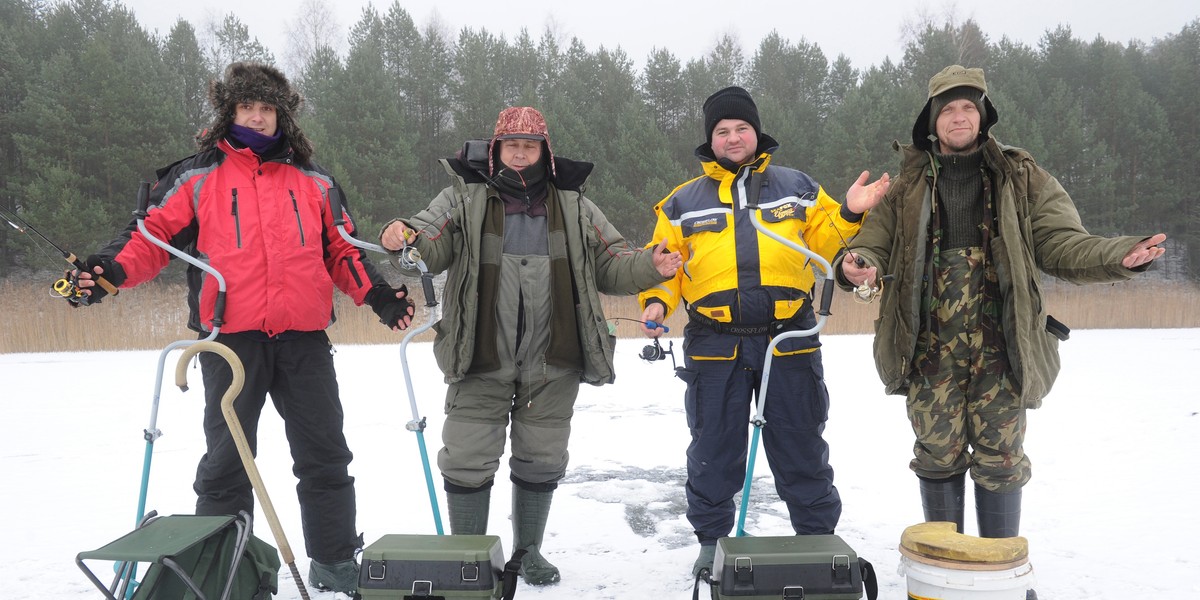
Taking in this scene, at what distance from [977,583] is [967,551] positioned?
0.09 m

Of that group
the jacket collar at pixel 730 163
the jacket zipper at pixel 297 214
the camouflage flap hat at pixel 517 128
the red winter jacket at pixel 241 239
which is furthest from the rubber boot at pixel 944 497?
the jacket zipper at pixel 297 214

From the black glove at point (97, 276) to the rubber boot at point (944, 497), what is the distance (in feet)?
9.87

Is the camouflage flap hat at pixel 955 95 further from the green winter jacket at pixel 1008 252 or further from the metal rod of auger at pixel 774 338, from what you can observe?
the metal rod of auger at pixel 774 338

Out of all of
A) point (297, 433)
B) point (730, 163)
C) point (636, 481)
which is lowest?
point (636, 481)

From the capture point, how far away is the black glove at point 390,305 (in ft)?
9.84

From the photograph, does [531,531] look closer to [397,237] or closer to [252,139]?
[397,237]

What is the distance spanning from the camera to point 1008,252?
2611 mm

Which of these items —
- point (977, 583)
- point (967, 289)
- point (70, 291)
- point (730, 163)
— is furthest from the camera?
point (730, 163)

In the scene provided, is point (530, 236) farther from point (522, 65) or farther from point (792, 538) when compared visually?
point (522, 65)

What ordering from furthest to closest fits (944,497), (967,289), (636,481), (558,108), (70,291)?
1. (558,108)
2. (636,481)
3. (944,497)
4. (967,289)
5. (70,291)

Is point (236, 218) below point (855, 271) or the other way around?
the other way around

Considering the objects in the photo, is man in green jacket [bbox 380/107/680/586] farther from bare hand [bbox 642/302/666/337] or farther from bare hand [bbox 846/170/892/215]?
bare hand [bbox 846/170/892/215]

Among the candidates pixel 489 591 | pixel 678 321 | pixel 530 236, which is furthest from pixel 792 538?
pixel 678 321

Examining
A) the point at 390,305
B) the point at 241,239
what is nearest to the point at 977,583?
the point at 390,305
